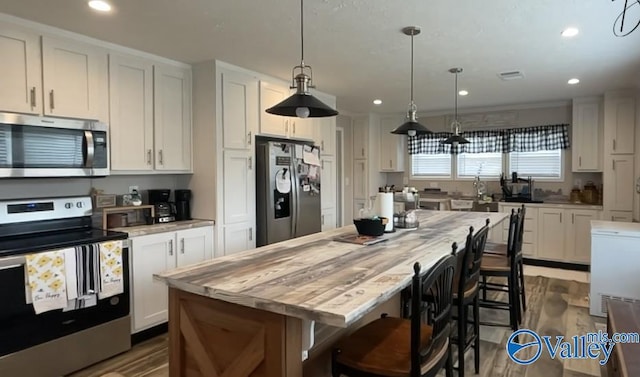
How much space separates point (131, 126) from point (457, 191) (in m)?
5.25

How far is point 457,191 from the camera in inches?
269

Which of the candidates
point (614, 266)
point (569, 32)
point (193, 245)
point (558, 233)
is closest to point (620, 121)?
point (558, 233)

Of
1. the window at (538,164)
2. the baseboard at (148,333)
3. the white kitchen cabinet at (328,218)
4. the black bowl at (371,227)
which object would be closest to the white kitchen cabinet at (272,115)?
the white kitchen cabinet at (328,218)

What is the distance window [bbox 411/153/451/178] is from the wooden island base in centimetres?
595

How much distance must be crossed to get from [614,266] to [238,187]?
11.8ft

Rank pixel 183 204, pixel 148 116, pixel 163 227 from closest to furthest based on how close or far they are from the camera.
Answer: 1. pixel 163 227
2. pixel 148 116
3. pixel 183 204

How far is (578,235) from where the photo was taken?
5.50 m

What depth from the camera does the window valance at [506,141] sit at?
5.95 m

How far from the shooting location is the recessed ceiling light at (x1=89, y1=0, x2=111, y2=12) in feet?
A: 8.05

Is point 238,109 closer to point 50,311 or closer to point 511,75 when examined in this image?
point 50,311

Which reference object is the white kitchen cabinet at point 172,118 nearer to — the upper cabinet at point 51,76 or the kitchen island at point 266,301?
the upper cabinet at point 51,76

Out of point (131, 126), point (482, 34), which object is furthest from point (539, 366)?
point (131, 126)

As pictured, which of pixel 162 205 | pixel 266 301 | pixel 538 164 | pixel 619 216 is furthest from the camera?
pixel 538 164

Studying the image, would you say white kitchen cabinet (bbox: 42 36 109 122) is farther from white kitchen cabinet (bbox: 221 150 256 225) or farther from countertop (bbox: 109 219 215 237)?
white kitchen cabinet (bbox: 221 150 256 225)
